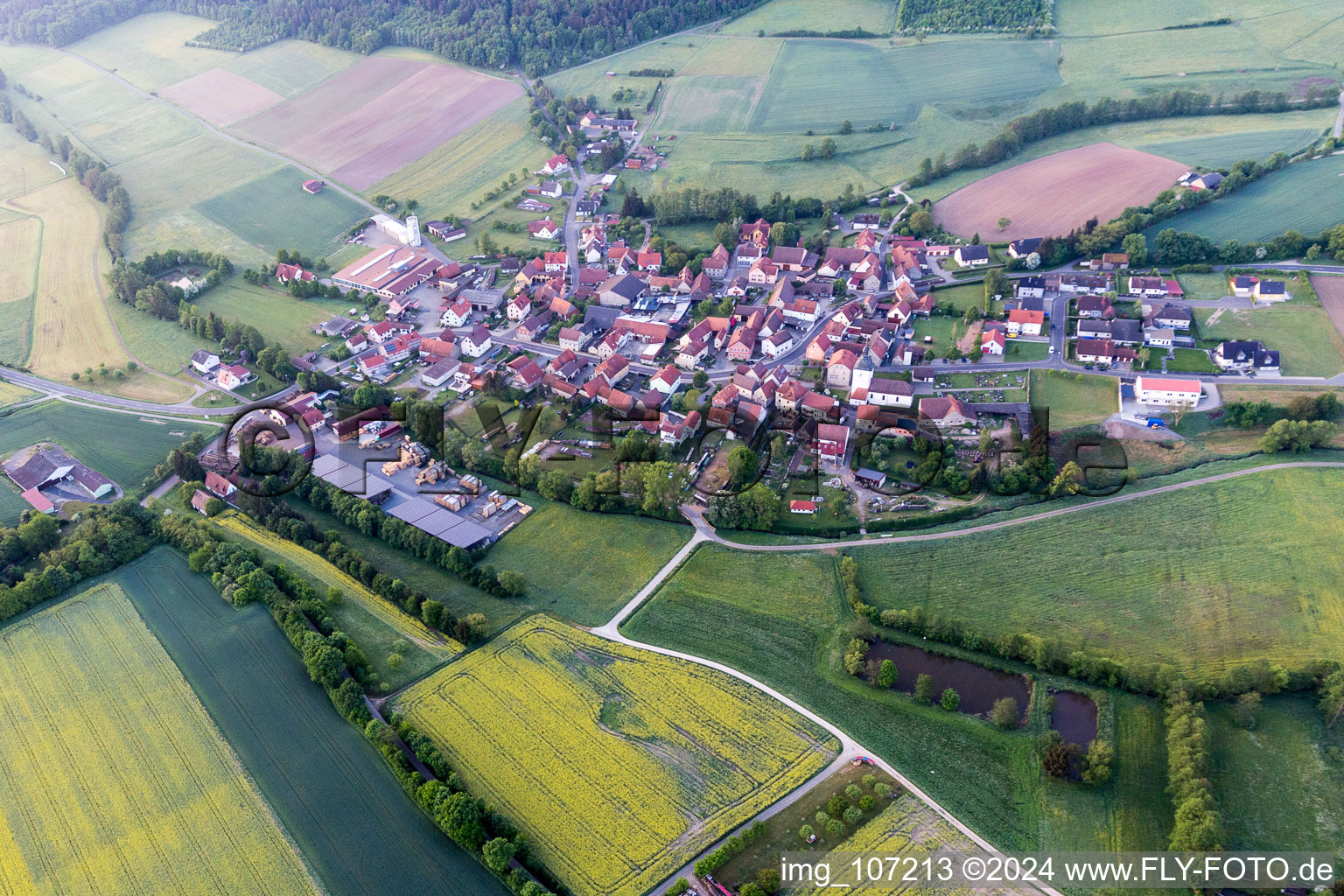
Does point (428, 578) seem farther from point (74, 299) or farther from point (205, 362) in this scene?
point (74, 299)

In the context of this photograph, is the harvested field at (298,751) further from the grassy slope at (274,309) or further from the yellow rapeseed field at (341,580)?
the grassy slope at (274,309)

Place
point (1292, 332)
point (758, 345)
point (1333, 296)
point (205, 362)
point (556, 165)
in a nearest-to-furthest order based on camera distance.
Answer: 1. point (1292, 332)
2. point (1333, 296)
3. point (758, 345)
4. point (205, 362)
5. point (556, 165)

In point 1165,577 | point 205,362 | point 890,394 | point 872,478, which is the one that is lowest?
point 1165,577

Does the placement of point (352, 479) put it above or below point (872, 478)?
below

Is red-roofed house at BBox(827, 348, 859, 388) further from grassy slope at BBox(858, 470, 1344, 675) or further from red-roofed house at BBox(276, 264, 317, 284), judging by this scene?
red-roofed house at BBox(276, 264, 317, 284)

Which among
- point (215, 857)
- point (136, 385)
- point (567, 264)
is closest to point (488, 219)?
point (567, 264)

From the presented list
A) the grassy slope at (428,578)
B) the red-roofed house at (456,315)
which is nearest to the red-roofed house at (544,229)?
the red-roofed house at (456,315)

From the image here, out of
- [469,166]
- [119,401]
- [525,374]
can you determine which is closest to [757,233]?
[525,374]

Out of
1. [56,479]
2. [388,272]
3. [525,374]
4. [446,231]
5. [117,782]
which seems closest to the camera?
[117,782]
